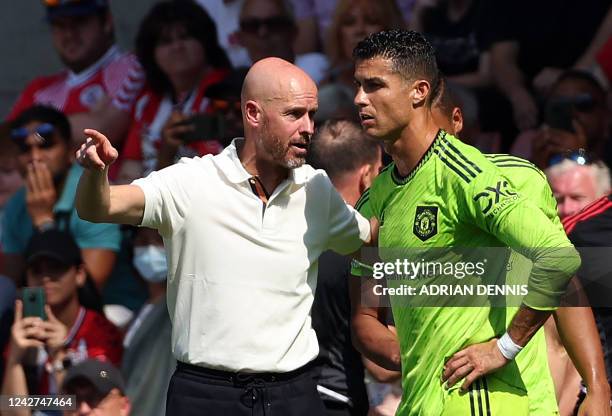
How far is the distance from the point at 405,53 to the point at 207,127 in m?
2.68

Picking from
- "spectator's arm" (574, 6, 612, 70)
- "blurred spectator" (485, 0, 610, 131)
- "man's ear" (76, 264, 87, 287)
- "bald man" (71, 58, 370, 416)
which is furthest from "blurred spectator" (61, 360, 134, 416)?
"spectator's arm" (574, 6, 612, 70)

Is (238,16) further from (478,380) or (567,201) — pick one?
(478,380)

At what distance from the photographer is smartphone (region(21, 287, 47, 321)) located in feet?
22.7

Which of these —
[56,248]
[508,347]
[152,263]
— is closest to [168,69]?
[152,263]

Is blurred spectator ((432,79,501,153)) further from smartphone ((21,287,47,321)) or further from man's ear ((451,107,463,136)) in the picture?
smartphone ((21,287,47,321))

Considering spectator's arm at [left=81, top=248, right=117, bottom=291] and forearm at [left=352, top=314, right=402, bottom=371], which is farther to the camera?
spectator's arm at [left=81, top=248, right=117, bottom=291]

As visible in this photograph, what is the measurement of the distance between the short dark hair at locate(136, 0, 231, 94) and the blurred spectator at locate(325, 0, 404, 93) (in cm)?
69

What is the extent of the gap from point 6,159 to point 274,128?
161 inches

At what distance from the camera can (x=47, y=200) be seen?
802 cm

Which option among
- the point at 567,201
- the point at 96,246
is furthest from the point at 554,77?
the point at 96,246

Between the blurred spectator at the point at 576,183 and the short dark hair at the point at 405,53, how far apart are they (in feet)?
5.45

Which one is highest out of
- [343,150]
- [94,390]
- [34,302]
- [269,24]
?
[269,24]

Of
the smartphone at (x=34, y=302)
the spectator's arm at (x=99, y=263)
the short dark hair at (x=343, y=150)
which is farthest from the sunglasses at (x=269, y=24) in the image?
the smartphone at (x=34, y=302)

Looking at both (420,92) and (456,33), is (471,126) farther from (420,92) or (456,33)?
(420,92)
